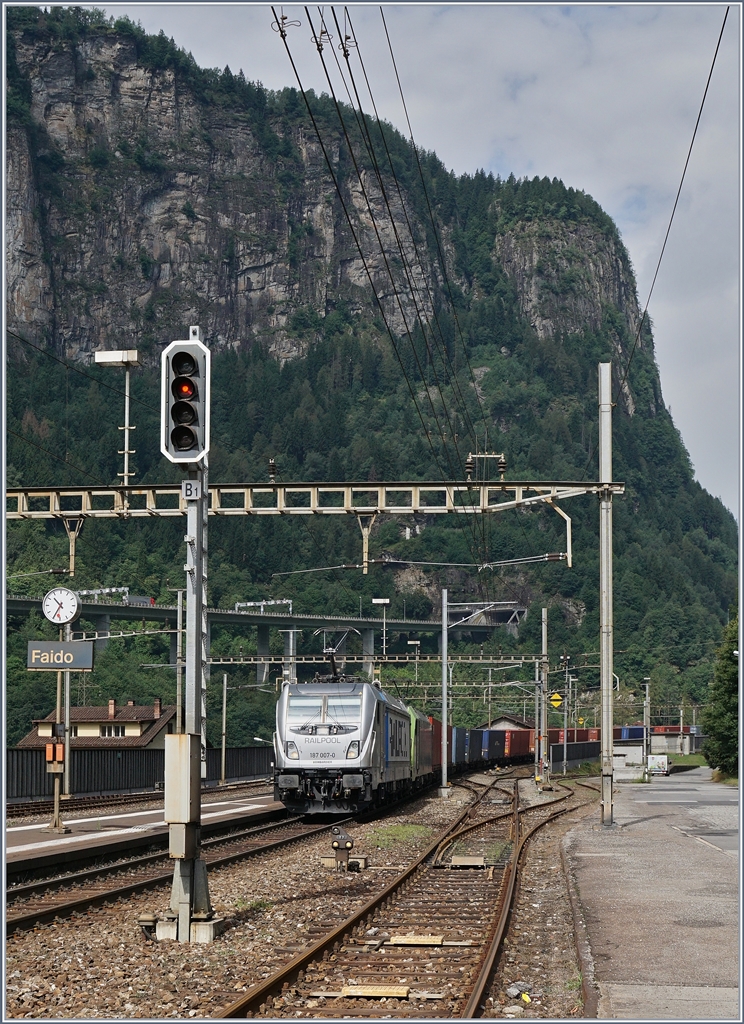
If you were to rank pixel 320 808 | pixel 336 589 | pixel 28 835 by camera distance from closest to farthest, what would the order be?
pixel 28 835 < pixel 320 808 < pixel 336 589

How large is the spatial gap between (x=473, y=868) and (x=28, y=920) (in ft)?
27.1

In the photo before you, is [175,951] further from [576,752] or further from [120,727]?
[576,752]

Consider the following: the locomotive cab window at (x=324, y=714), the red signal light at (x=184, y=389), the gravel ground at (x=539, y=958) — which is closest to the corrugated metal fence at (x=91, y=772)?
the locomotive cab window at (x=324, y=714)

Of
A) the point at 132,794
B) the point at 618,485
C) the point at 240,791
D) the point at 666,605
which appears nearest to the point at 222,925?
the point at 618,485

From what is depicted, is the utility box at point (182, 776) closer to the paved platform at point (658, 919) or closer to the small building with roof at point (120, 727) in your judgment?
the paved platform at point (658, 919)

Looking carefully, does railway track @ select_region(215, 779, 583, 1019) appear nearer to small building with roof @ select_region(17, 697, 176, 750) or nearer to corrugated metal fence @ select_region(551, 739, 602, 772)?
small building with roof @ select_region(17, 697, 176, 750)

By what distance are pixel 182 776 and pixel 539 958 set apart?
150 inches

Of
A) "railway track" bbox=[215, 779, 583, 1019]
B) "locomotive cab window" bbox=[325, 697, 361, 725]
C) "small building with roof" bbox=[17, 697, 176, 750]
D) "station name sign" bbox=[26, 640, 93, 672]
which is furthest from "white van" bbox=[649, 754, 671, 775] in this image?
"railway track" bbox=[215, 779, 583, 1019]

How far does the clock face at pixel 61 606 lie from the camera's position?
80.9 feet

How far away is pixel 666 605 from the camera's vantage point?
7313 inches

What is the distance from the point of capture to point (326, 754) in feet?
92.2

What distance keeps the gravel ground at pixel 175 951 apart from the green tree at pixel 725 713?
49041 millimetres

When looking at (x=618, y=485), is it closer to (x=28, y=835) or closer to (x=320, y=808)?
(x=320, y=808)

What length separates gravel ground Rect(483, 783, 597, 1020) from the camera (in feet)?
32.6
